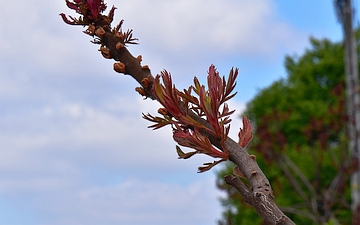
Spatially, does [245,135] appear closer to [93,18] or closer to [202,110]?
[202,110]

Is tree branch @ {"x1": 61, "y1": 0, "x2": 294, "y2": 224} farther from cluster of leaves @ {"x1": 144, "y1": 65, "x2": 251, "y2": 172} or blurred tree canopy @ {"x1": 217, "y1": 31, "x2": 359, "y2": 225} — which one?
blurred tree canopy @ {"x1": 217, "y1": 31, "x2": 359, "y2": 225}

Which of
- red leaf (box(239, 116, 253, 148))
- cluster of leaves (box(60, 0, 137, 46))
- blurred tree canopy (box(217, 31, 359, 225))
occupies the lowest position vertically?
red leaf (box(239, 116, 253, 148))

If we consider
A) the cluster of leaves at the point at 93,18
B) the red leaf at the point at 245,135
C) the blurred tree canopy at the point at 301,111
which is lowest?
the red leaf at the point at 245,135

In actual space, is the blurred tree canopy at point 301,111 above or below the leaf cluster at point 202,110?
above

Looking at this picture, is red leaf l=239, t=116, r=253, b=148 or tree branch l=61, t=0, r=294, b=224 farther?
red leaf l=239, t=116, r=253, b=148

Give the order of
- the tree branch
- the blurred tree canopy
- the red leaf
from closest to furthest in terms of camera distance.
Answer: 1. the tree branch
2. the red leaf
3. the blurred tree canopy

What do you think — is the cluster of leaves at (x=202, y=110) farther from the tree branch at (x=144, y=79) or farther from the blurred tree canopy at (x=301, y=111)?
the blurred tree canopy at (x=301, y=111)

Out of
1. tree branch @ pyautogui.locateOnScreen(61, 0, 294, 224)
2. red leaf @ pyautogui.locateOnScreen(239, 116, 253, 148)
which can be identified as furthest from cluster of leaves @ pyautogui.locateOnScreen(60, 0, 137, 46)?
red leaf @ pyautogui.locateOnScreen(239, 116, 253, 148)

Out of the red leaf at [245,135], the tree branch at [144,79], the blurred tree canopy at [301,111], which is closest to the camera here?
the tree branch at [144,79]

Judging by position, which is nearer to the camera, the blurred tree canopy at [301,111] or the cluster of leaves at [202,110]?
the cluster of leaves at [202,110]

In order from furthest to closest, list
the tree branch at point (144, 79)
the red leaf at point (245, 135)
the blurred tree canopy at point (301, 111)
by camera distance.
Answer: the blurred tree canopy at point (301, 111) → the red leaf at point (245, 135) → the tree branch at point (144, 79)

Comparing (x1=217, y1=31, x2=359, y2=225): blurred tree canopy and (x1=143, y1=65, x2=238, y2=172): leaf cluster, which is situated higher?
(x1=217, y1=31, x2=359, y2=225): blurred tree canopy

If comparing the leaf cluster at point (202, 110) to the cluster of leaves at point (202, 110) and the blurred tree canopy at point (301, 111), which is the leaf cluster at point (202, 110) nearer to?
the cluster of leaves at point (202, 110)

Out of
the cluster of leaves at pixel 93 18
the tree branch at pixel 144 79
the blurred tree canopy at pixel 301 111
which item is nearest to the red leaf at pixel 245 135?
the tree branch at pixel 144 79
